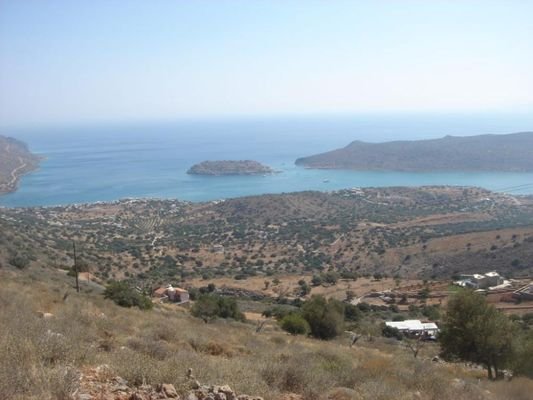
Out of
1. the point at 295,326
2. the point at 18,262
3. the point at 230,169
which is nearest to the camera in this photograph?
the point at 295,326

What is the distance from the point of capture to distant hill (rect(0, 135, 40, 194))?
132 metres

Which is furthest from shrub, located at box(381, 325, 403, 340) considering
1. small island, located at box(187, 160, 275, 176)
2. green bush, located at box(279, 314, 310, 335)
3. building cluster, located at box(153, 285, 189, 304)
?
small island, located at box(187, 160, 275, 176)

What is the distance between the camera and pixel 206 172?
15538 cm

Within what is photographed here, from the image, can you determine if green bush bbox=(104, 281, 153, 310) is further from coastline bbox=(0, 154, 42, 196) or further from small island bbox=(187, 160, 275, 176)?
small island bbox=(187, 160, 275, 176)

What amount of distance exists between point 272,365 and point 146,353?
5.56 feet

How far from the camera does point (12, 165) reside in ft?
541

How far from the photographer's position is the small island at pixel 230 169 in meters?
155

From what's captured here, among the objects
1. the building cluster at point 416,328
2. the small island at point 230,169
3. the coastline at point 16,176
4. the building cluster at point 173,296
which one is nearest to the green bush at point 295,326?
the building cluster at point 416,328

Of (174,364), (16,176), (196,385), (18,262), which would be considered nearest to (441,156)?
(16,176)

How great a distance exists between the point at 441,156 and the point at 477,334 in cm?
15660

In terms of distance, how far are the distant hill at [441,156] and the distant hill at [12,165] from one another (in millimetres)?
91511

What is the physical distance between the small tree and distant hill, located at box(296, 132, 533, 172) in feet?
480

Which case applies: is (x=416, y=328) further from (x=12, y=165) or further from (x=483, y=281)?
(x=12, y=165)

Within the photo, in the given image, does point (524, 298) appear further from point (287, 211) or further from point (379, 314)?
point (287, 211)
